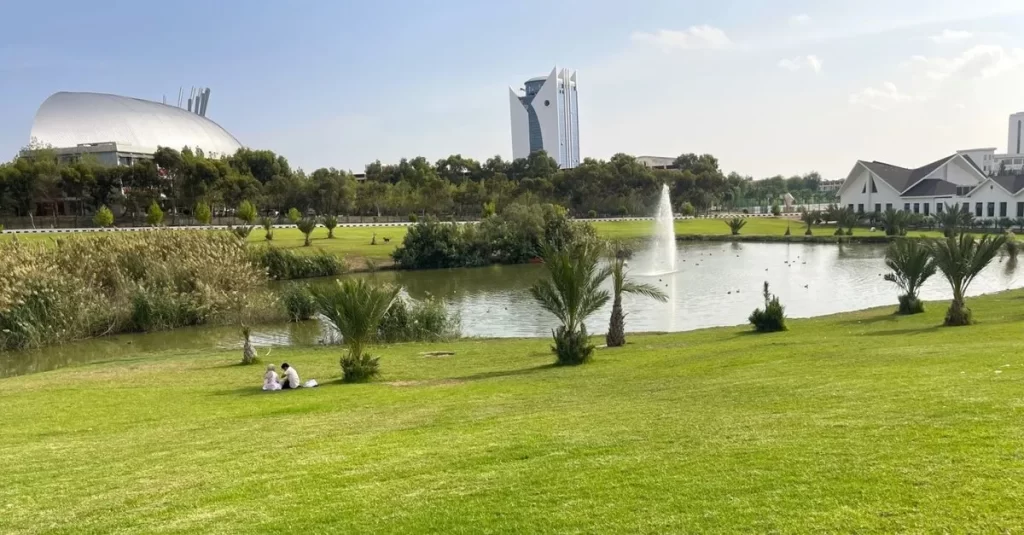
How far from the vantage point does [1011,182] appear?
211ft

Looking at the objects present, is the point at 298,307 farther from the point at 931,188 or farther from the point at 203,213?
the point at 931,188

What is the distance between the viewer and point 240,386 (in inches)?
536

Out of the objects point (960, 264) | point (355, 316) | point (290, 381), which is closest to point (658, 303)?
point (960, 264)

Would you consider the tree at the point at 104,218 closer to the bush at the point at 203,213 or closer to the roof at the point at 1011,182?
the bush at the point at 203,213

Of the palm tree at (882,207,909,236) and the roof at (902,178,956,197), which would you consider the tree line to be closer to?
the roof at (902,178,956,197)

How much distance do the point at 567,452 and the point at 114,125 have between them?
127 meters

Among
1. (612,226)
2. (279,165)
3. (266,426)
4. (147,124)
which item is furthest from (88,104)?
(266,426)

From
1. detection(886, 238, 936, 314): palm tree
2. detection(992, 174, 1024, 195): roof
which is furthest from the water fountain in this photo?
detection(992, 174, 1024, 195): roof

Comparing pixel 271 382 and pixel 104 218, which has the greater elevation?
pixel 104 218

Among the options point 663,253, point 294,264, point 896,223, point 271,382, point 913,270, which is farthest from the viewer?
point 896,223

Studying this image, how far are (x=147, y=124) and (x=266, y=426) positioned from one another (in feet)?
413

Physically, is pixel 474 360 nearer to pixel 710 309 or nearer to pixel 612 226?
pixel 710 309

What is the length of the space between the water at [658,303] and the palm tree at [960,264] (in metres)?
6.29

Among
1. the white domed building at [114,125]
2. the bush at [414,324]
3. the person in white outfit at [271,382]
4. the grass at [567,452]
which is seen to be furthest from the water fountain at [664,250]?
the white domed building at [114,125]
